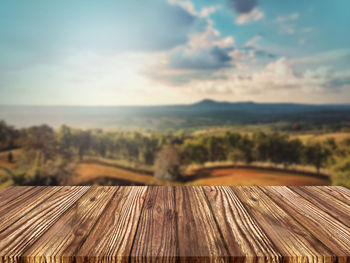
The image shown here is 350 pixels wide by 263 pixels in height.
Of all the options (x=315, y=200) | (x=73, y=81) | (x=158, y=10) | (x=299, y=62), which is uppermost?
(x=158, y=10)

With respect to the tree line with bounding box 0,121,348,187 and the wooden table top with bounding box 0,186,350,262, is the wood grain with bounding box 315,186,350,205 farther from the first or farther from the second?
the tree line with bounding box 0,121,348,187

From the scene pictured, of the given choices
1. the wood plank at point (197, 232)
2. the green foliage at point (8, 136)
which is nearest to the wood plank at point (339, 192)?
the wood plank at point (197, 232)

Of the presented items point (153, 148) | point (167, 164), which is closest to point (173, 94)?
point (153, 148)

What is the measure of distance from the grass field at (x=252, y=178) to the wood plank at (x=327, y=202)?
390 inches

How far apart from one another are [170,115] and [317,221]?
1137 centimetres

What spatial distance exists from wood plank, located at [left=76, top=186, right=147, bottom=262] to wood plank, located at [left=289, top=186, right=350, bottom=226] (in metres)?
0.66

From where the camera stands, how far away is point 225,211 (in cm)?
72

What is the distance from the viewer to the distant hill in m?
10.7

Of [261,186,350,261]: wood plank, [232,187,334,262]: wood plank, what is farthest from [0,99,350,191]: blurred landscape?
[232,187,334,262]: wood plank

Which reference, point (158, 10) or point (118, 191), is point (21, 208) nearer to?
point (118, 191)

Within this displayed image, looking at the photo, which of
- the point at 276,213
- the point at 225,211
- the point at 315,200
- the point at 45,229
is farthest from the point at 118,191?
the point at 315,200

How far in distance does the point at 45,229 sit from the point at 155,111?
12080 millimetres

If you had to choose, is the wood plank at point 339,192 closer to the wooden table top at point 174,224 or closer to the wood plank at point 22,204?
the wooden table top at point 174,224

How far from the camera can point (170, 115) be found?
1195 cm
